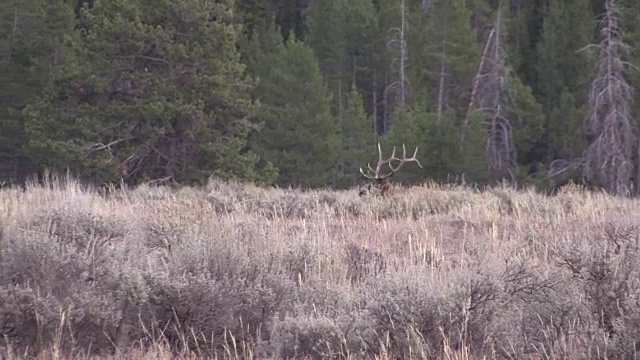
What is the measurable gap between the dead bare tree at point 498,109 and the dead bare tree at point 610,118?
194 inches

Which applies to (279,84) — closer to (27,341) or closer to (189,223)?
(189,223)

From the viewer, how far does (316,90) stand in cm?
2783

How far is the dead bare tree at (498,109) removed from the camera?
93.4ft

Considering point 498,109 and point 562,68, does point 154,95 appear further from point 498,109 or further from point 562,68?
point 562,68

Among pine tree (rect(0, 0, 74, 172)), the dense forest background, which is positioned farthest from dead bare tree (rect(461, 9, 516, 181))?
pine tree (rect(0, 0, 74, 172))

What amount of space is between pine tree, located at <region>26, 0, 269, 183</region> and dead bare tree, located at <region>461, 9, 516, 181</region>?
32.1 feet

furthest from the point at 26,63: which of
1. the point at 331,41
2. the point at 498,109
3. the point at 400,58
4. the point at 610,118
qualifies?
the point at 610,118

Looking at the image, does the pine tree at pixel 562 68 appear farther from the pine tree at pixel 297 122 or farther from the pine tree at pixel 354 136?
the pine tree at pixel 297 122

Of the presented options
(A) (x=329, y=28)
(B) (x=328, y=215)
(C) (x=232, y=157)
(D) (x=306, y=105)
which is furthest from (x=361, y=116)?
(B) (x=328, y=215)

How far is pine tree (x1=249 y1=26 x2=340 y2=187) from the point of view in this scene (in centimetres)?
2747

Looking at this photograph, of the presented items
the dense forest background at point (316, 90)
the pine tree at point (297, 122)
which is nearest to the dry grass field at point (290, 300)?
the dense forest background at point (316, 90)

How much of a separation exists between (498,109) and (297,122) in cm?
670

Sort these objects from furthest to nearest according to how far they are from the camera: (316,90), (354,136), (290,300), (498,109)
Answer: (354,136), (498,109), (316,90), (290,300)

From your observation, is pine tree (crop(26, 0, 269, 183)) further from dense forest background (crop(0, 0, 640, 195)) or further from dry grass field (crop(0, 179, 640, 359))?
dry grass field (crop(0, 179, 640, 359))
